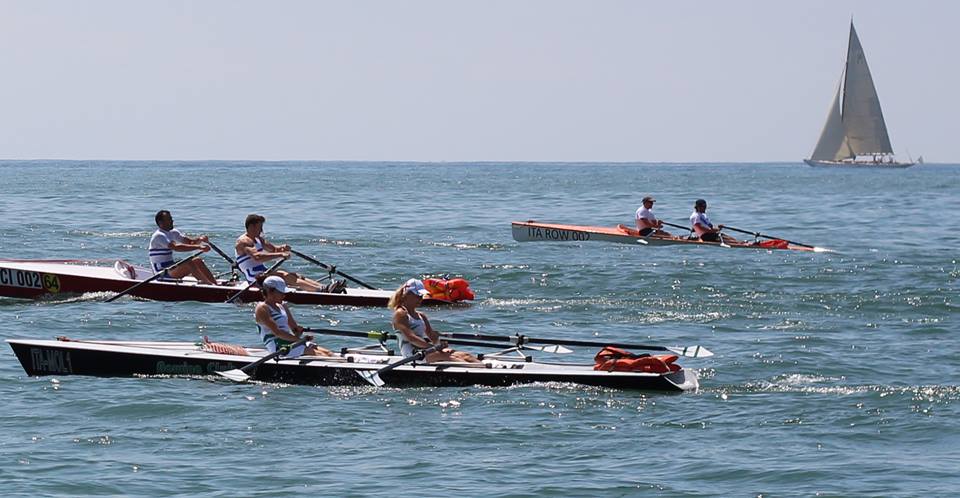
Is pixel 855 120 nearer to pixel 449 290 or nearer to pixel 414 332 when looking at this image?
pixel 449 290

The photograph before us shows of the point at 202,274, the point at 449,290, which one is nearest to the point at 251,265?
the point at 202,274

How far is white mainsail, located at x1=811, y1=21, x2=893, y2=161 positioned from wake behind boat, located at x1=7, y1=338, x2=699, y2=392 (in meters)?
106

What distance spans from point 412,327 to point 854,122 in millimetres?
115779

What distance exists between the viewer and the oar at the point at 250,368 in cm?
1692

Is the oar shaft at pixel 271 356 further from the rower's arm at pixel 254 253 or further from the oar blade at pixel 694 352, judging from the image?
the rower's arm at pixel 254 253

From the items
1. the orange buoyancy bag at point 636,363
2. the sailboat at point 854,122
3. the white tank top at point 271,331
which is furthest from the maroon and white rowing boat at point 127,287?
the sailboat at point 854,122

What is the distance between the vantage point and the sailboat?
4751 inches

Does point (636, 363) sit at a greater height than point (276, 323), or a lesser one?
lesser

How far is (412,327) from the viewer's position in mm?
17188

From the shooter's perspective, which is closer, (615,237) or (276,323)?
(276,323)

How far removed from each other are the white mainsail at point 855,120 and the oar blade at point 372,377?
107 metres

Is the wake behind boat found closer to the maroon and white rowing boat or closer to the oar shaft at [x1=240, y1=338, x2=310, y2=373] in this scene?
the oar shaft at [x1=240, y1=338, x2=310, y2=373]

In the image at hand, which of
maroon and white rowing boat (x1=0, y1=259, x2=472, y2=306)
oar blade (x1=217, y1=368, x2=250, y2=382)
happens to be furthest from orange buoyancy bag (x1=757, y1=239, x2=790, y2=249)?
oar blade (x1=217, y1=368, x2=250, y2=382)

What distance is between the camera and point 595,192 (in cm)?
9444
